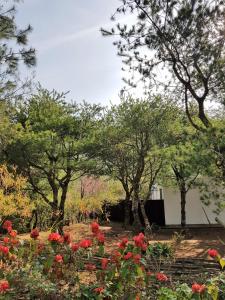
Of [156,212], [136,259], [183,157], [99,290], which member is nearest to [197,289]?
[136,259]

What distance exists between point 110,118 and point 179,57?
6074 mm

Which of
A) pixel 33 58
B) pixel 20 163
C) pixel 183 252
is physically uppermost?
pixel 33 58

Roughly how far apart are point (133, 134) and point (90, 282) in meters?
9.30

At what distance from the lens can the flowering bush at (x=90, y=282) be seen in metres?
3.39

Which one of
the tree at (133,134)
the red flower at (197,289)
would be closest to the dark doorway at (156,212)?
the tree at (133,134)

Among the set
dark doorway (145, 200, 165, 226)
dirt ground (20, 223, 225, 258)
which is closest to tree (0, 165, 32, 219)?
dirt ground (20, 223, 225, 258)

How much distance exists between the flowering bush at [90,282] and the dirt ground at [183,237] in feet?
19.2

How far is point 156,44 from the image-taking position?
7.36 meters

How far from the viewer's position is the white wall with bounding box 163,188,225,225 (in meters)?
16.0

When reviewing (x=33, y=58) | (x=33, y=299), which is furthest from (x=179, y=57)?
(x=33, y=299)

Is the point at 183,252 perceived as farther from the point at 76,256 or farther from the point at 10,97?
the point at 76,256

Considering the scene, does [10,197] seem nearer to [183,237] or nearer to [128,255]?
[183,237]

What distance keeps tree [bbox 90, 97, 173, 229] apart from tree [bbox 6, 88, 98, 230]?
71 cm

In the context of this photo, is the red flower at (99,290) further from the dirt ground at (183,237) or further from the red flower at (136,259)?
the dirt ground at (183,237)
